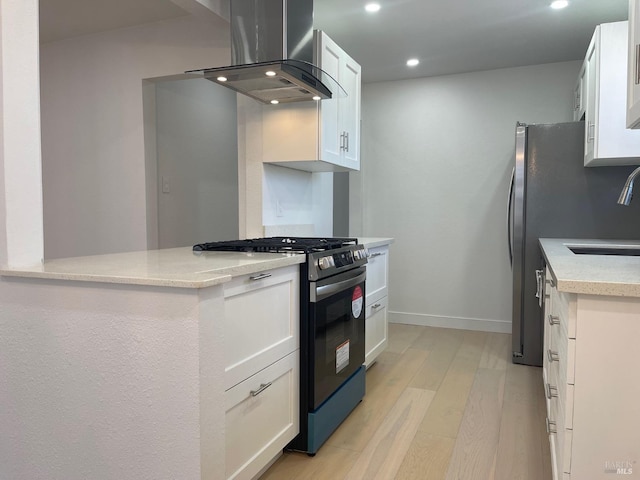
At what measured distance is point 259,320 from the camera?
1.72 m

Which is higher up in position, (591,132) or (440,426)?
(591,132)

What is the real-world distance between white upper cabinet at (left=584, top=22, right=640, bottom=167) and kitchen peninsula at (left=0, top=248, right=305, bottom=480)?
210cm

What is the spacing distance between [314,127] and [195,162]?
1517 mm

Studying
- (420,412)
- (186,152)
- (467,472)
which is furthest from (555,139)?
(186,152)

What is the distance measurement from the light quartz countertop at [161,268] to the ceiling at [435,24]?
1.49 m

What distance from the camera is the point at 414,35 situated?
321 centimetres

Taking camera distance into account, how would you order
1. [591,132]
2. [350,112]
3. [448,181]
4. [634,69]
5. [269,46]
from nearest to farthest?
[634,69]
[269,46]
[591,132]
[350,112]
[448,181]

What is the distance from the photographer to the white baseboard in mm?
4102

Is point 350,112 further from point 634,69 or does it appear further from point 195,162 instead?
point 634,69

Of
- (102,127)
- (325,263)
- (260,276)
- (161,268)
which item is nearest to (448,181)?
(325,263)

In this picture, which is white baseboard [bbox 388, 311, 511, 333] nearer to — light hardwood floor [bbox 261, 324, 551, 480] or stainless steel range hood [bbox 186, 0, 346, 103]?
light hardwood floor [bbox 261, 324, 551, 480]

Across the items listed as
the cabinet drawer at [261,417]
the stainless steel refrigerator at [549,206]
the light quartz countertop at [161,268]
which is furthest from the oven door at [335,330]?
the stainless steel refrigerator at [549,206]

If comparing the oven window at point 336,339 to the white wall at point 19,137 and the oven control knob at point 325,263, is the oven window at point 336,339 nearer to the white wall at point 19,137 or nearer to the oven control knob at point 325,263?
the oven control knob at point 325,263

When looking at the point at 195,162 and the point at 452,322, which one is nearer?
the point at 195,162
